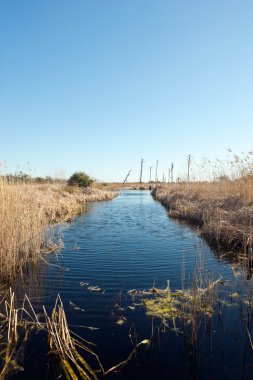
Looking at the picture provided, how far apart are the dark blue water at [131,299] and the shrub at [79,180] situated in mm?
21335

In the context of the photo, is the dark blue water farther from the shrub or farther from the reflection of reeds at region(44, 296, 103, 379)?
the shrub

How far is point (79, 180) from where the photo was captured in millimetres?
33344

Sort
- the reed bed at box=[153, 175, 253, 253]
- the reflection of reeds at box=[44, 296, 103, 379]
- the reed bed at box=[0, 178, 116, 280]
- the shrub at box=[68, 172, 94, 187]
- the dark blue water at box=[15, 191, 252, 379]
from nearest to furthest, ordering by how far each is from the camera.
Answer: the reflection of reeds at box=[44, 296, 103, 379], the dark blue water at box=[15, 191, 252, 379], the reed bed at box=[0, 178, 116, 280], the reed bed at box=[153, 175, 253, 253], the shrub at box=[68, 172, 94, 187]

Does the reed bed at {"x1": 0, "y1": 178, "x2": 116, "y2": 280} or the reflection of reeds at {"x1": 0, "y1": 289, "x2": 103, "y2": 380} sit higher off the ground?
the reed bed at {"x1": 0, "y1": 178, "x2": 116, "y2": 280}

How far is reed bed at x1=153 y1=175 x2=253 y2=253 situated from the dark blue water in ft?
2.19

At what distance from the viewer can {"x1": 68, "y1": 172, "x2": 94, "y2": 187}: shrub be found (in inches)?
1312

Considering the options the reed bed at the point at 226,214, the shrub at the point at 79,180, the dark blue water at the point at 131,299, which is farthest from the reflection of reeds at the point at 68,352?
the shrub at the point at 79,180

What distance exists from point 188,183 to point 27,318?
21973 mm

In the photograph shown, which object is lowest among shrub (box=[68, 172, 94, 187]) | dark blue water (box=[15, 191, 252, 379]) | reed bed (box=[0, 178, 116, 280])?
dark blue water (box=[15, 191, 252, 379])

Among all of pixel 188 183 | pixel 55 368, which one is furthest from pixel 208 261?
pixel 188 183

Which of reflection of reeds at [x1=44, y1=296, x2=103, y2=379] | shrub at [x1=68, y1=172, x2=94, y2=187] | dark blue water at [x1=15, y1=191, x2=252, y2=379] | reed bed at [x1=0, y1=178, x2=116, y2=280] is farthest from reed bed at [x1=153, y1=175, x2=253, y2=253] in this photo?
shrub at [x1=68, y1=172, x2=94, y2=187]

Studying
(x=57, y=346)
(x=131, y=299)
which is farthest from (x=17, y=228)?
(x=57, y=346)

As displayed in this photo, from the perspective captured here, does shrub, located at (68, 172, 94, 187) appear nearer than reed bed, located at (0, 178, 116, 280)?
No

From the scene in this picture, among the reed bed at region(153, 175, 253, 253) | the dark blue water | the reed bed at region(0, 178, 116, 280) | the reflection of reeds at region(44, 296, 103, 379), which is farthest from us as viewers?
the reed bed at region(153, 175, 253, 253)
